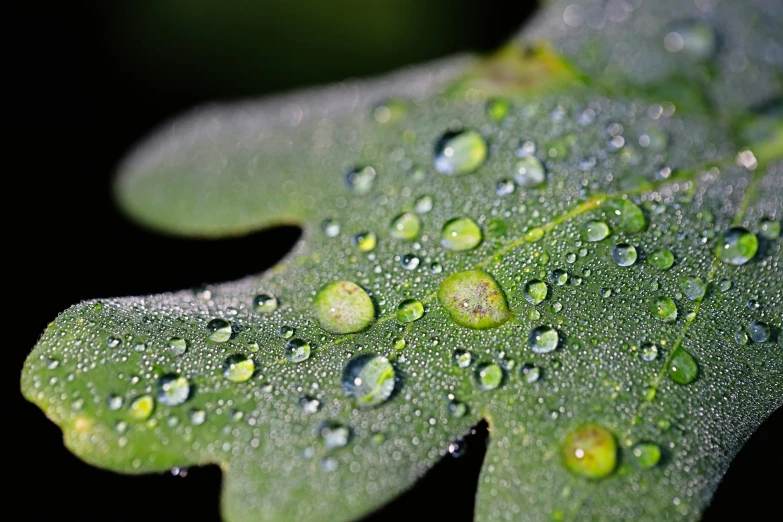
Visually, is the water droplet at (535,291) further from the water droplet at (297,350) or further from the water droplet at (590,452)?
the water droplet at (297,350)

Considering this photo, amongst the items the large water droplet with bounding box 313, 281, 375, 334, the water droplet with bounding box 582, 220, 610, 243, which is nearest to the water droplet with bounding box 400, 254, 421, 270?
the large water droplet with bounding box 313, 281, 375, 334

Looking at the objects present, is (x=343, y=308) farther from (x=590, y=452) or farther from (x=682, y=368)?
(x=682, y=368)

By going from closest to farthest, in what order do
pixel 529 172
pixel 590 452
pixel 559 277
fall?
pixel 590 452, pixel 559 277, pixel 529 172

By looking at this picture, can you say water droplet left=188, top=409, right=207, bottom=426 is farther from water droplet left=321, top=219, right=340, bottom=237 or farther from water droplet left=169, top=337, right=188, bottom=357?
water droplet left=321, top=219, right=340, bottom=237

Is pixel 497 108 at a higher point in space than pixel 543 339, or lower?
higher

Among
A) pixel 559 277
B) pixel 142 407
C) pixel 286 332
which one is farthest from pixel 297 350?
pixel 559 277

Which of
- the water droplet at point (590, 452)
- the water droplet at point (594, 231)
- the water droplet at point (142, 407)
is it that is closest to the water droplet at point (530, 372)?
the water droplet at point (590, 452)

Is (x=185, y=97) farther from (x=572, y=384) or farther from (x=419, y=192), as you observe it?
(x=572, y=384)
